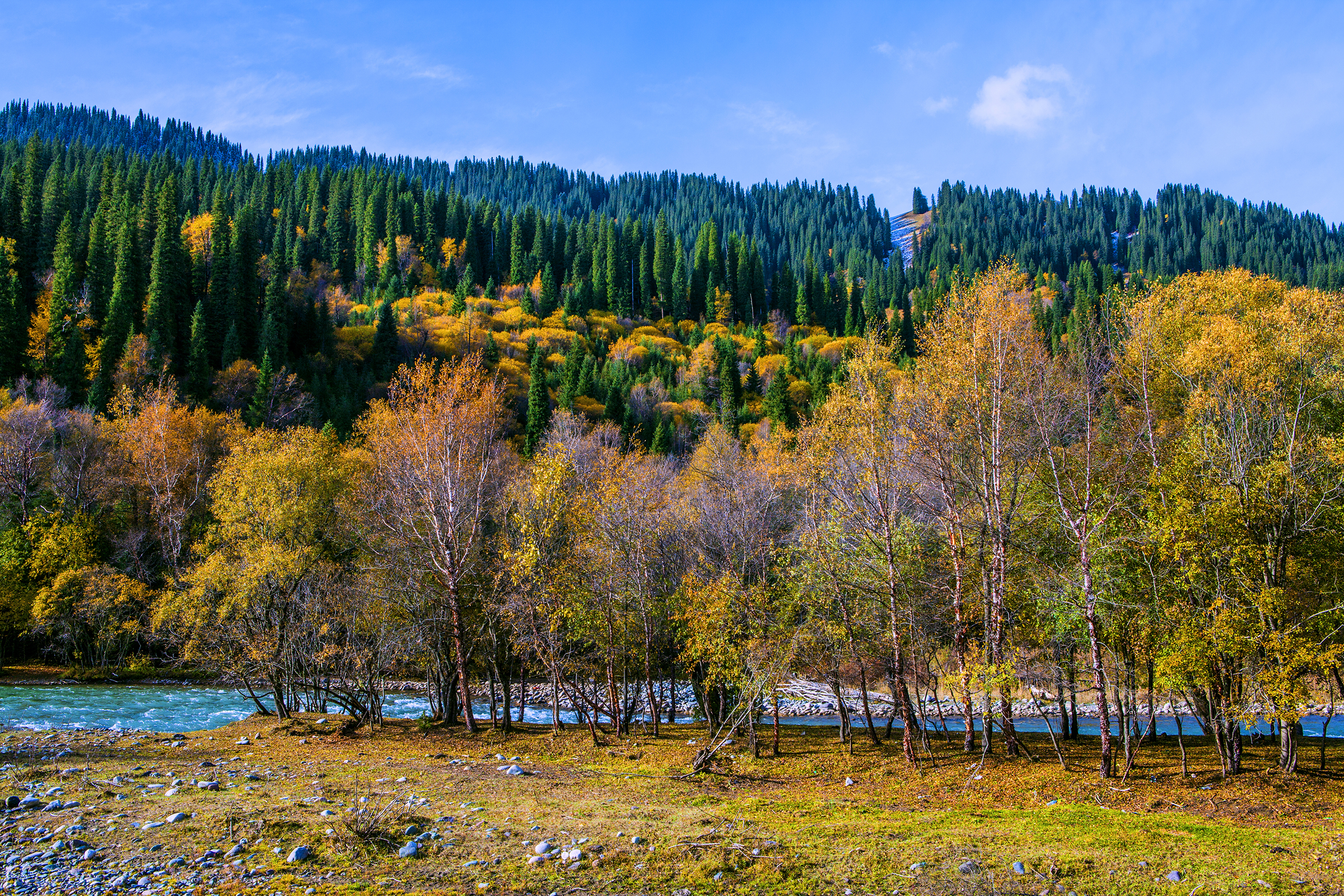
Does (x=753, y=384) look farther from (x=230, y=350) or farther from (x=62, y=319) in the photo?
(x=62, y=319)

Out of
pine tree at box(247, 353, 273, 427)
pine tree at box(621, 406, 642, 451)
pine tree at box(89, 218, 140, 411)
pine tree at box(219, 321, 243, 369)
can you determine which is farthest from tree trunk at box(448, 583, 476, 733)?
pine tree at box(219, 321, 243, 369)

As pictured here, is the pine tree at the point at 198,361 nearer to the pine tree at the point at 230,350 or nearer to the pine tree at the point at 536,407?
the pine tree at the point at 230,350

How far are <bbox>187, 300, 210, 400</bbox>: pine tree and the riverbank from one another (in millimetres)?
51671

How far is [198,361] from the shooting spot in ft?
211

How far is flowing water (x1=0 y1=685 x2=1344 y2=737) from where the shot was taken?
2555 cm

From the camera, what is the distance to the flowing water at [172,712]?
25.5 metres

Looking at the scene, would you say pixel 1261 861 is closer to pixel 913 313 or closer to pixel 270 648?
pixel 270 648

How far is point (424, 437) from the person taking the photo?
22016 mm

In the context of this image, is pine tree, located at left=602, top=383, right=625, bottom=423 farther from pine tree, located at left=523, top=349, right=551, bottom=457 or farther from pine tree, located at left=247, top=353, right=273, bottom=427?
pine tree, located at left=247, top=353, right=273, bottom=427

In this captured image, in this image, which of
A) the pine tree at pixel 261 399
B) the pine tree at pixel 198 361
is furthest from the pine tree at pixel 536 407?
the pine tree at pixel 198 361

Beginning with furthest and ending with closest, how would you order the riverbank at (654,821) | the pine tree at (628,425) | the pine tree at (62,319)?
1. the pine tree at (628,425)
2. the pine tree at (62,319)
3. the riverbank at (654,821)

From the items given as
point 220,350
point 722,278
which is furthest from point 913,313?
point 220,350

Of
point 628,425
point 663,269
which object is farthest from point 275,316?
point 663,269

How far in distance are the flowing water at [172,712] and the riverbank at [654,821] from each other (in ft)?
27.2
